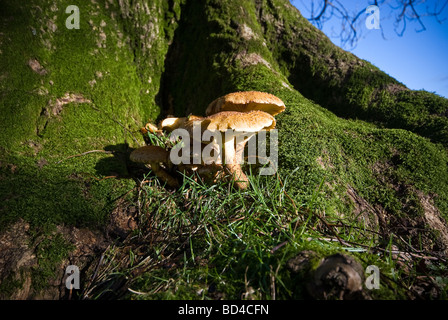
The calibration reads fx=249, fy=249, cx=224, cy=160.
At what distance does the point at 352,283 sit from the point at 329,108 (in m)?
4.00

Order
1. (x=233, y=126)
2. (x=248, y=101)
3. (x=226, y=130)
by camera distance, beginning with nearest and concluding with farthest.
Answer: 1. (x=233, y=126)
2. (x=226, y=130)
3. (x=248, y=101)

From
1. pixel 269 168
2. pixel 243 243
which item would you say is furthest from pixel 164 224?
pixel 269 168

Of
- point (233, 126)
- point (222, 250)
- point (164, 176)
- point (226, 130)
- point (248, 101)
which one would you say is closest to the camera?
point (222, 250)

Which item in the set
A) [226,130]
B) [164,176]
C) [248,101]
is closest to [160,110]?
[164,176]

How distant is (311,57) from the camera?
4980mm

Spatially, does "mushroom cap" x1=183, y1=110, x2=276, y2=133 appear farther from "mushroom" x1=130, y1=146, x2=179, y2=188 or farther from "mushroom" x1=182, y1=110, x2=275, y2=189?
"mushroom" x1=130, y1=146, x2=179, y2=188

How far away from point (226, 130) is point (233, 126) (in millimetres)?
117

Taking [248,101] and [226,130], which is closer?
[226,130]

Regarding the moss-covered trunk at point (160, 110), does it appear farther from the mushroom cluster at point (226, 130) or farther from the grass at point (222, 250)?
the mushroom cluster at point (226, 130)

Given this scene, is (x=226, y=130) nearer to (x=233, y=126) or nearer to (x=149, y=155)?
(x=233, y=126)

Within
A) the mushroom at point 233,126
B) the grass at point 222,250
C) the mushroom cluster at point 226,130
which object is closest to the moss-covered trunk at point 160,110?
the grass at point 222,250

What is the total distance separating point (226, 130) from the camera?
6.81 feet
